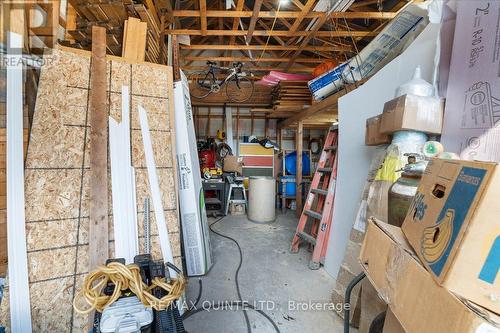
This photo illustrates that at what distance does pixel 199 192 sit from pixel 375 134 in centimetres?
184

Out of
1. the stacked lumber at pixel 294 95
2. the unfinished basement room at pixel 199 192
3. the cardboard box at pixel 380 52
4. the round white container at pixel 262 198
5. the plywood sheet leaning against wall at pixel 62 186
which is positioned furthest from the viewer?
the round white container at pixel 262 198

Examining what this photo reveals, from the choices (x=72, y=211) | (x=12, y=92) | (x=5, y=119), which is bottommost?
(x=72, y=211)

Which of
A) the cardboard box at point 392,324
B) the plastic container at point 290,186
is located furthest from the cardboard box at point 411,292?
the plastic container at point 290,186

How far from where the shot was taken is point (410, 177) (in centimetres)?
132

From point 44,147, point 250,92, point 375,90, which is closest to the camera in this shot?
point 44,147

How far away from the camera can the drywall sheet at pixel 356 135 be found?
1824mm

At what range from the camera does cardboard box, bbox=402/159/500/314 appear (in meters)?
0.57

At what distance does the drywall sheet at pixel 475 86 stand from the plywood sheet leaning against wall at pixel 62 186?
2.08 meters

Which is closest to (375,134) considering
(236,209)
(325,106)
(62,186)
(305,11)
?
(325,106)

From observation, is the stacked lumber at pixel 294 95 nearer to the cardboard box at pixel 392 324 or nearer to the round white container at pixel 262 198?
the round white container at pixel 262 198

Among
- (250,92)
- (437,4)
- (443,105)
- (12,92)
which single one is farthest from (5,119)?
(250,92)

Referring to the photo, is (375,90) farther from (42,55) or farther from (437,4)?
(42,55)

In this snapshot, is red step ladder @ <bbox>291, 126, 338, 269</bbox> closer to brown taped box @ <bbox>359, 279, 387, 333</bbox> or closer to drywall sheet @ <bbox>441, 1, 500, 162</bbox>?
brown taped box @ <bbox>359, 279, 387, 333</bbox>

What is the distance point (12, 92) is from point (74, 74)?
18.7 inches
